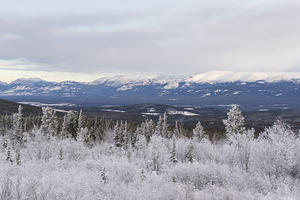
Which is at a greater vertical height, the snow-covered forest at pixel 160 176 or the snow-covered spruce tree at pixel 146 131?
the snow-covered forest at pixel 160 176

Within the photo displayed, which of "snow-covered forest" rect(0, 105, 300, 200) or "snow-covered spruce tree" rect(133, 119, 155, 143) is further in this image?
"snow-covered spruce tree" rect(133, 119, 155, 143)

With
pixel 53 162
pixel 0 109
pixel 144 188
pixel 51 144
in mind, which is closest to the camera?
pixel 144 188

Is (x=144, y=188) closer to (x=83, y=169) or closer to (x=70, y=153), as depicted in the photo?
(x=83, y=169)

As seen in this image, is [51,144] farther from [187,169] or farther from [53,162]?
Answer: [187,169]

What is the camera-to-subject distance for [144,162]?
52.7ft

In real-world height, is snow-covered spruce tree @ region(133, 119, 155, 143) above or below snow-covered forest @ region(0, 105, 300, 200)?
below

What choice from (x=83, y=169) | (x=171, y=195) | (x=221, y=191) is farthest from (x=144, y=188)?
(x=83, y=169)

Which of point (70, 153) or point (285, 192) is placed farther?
point (70, 153)

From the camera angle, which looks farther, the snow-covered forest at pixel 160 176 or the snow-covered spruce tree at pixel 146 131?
the snow-covered spruce tree at pixel 146 131

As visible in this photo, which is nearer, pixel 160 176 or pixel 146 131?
pixel 160 176

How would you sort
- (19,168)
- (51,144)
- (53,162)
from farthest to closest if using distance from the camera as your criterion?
(51,144) → (53,162) → (19,168)

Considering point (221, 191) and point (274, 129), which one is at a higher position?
point (274, 129)

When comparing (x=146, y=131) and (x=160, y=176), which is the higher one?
(x=160, y=176)

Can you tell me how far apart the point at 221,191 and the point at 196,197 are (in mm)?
1151
